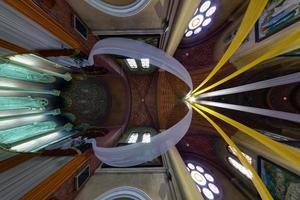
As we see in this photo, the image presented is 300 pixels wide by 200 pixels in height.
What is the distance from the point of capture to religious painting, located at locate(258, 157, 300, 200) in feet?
8.50

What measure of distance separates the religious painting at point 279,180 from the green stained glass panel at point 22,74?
494 centimetres

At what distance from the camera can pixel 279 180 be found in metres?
2.85

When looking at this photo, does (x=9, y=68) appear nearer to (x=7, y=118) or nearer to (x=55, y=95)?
(x=7, y=118)

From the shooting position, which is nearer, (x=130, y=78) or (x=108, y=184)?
(x=108, y=184)

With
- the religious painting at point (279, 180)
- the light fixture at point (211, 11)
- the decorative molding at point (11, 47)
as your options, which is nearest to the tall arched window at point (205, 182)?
the religious painting at point (279, 180)

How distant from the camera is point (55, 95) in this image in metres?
4.82

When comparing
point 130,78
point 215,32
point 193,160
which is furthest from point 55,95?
point 215,32

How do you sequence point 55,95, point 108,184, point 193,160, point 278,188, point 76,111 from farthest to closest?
point 193,160
point 76,111
point 55,95
point 108,184
point 278,188

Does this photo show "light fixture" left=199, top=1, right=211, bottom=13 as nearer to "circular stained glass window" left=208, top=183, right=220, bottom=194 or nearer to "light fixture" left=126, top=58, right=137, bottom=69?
"light fixture" left=126, top=58, right=137, bottom=69

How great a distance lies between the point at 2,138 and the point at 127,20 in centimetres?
336

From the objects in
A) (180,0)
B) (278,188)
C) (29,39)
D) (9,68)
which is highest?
(180,0)

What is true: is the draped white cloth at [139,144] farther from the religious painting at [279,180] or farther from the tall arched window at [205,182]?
the tall arched window at [205,182]

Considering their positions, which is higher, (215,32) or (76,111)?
(215,32)

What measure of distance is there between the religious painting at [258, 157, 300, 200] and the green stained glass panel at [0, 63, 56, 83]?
4.94 meters
